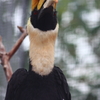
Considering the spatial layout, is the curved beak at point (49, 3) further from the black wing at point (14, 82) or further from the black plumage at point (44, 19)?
the black wing at point (14, 82)

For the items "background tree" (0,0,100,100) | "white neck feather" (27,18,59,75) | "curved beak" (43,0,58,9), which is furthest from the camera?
"background tree" (0,0,100,100)

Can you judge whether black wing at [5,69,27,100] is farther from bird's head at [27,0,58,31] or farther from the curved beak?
the curved beak

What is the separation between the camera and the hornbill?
2.20 metres

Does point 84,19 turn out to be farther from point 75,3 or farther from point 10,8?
point 10,8

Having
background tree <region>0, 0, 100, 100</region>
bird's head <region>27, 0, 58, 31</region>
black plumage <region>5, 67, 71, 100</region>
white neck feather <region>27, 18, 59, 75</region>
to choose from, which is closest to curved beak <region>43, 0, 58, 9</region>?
bird's head <region>27, 0, 58, 31</region>

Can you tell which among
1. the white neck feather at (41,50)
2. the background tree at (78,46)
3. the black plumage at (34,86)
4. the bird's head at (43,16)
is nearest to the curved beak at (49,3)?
the bird's head at (43,16)

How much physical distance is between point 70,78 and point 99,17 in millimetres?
551

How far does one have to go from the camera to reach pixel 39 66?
2227 mm

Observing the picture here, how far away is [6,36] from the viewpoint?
2.54 m

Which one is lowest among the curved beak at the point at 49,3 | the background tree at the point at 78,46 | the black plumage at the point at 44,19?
the background tree at the point at 78,46

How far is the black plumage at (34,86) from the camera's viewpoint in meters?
2.20

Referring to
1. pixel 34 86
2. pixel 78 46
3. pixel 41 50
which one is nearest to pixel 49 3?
pixel 41 50

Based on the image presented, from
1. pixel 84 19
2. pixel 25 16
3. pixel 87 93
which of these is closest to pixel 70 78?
pixel 87 93

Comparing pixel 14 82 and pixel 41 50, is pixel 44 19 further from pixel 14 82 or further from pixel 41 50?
pixel 14 82
